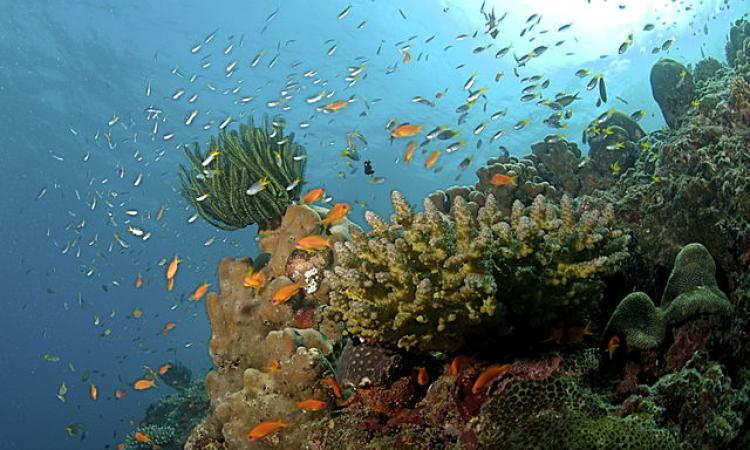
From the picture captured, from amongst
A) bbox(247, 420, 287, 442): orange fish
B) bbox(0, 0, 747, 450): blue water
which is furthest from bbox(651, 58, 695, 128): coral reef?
bbox(0, 0, 747, 450): blue water

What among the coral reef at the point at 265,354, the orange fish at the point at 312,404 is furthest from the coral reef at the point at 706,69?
the orange fish at the point at 312,404

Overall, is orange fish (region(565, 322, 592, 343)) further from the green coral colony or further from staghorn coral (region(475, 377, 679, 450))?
staghorn coral (region(475, 377, 679, 450))

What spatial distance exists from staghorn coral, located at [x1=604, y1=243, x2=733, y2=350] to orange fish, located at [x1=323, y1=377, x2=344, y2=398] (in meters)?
2.40

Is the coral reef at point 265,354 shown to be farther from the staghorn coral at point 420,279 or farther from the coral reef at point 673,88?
the coral reef at point 673,88

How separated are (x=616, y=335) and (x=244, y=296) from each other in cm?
469

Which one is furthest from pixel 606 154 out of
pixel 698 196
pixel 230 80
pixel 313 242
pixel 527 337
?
pixel 230 80

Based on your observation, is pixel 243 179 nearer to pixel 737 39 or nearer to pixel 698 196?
pixel 698 196

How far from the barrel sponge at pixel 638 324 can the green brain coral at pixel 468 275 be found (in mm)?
321

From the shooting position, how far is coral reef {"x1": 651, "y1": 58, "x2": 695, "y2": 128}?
37.8 feet

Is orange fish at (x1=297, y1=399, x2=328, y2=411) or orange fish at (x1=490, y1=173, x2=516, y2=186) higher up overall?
orange fish at (x1=297, y1=399, x2=328, y2=411)

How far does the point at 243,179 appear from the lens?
6875 mm

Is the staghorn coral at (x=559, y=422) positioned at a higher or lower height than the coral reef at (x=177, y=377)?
higher

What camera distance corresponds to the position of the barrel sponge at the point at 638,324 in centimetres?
373

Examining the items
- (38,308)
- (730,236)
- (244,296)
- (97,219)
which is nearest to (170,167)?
(97,219)
